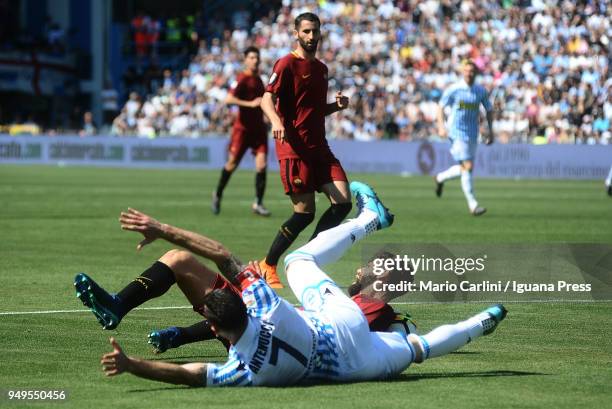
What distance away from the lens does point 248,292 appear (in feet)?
26.1

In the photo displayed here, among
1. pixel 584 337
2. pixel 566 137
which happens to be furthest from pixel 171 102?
pixel 584 337

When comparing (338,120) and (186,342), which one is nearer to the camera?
(186,342)

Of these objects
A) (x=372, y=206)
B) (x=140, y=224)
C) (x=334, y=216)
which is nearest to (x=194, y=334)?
(x=140, y=224)

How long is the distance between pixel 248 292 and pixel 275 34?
43.7 meters

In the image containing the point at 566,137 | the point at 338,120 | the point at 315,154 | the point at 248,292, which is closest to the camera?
the point at 248,292

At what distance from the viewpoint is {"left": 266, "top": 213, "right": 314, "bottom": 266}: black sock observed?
44.9 feet

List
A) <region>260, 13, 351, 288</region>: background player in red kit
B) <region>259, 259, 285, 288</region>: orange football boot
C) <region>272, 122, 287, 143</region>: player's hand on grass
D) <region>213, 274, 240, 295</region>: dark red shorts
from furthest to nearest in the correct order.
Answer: <region>259, 259, 285, 288</region>: orange football boot < <region>260, 13, 351, 288</region>: background player in red kit < <region>272, 122, 287, 143</region>: player's hand on grass < <region>213, 274, 240, 295</region>: dark red shorts

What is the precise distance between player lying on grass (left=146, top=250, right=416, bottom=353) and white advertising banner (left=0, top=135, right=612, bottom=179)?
30.4 metres

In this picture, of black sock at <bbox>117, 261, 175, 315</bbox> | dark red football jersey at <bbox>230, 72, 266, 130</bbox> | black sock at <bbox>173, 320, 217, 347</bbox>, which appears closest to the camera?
black sock at <bbox>117, 261, 175, 315</bbox>

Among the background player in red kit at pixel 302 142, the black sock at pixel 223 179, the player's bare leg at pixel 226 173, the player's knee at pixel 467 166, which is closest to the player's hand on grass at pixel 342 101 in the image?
the background player in red kit at pixel 302 142

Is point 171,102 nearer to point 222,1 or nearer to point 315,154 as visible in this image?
point 222,1

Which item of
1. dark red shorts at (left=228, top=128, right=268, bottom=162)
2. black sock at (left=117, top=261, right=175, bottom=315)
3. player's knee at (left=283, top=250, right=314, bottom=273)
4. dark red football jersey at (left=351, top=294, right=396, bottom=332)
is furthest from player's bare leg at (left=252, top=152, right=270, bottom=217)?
player's knee at (left=283, top=250, right=314, bottom=273)

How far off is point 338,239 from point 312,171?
4.49 metres

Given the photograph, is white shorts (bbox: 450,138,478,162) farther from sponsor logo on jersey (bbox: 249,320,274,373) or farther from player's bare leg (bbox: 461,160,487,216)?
sponsor logo on jersey (bbox: 249,320,274,373)
